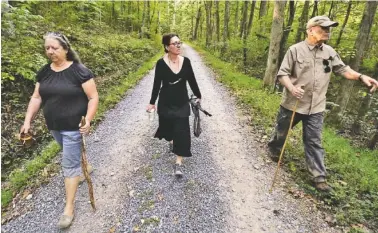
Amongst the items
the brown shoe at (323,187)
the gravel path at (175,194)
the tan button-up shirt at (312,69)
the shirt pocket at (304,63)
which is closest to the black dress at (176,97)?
the gravel path at (175,194)

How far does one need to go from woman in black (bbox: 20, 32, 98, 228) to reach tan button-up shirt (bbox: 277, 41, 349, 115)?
3.03m

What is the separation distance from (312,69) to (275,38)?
6.38 m

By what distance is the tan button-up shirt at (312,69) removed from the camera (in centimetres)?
447

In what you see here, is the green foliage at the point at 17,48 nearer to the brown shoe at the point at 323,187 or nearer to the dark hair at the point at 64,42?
the dark hair at the point at 64,42

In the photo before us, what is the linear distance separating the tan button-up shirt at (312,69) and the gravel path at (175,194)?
1.49 metres

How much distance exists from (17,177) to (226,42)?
19499 mm

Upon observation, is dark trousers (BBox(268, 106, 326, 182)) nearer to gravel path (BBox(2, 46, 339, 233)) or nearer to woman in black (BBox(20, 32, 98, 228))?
gravel path (BBox(2, 46, 339, 233))

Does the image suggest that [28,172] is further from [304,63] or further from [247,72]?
[247,72]

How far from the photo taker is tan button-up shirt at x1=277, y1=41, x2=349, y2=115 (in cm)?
447

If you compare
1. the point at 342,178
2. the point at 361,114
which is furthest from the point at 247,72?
the point at 342,178

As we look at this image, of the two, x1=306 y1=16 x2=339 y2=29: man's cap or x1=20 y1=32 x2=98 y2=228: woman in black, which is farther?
x1=306 y1=16 x2=339 y2=29: man's cap

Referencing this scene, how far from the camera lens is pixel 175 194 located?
14.7ft

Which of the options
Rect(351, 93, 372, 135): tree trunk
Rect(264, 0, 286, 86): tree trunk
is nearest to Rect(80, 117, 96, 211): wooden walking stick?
Rect(264, 0, 286, 86): tree trunk

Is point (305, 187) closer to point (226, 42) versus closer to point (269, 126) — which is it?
point (269, 126)
